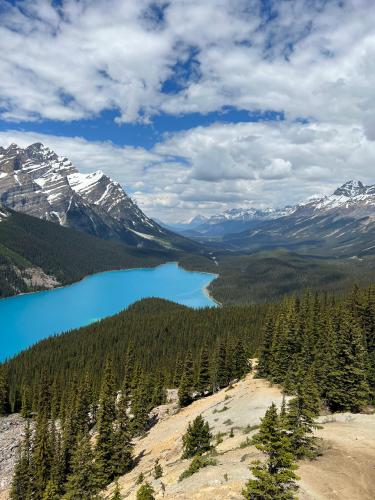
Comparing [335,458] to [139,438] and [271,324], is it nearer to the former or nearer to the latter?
[139,438]

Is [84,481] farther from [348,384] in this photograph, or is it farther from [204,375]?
[204,375]

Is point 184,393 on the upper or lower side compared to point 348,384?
lower

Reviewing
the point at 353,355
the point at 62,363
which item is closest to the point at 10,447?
the point at 62,363

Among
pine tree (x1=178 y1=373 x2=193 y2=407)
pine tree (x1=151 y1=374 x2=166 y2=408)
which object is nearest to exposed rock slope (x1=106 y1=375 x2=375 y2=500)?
pine tree (x1=178 y1=373 x2=193 y2=407)

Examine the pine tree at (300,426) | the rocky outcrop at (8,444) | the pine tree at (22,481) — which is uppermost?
the pine tree at (300,426)

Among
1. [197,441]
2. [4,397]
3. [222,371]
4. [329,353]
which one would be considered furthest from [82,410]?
[329,353]

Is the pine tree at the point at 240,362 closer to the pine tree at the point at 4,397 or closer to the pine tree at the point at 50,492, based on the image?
the pine tree at the point at 50,492

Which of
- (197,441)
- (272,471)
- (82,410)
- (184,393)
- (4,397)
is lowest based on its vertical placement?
(4,397)

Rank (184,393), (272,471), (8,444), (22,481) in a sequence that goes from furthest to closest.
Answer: (8,444) → (184,393) → (22,481) → (272,471)

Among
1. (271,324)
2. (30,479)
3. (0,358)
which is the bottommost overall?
(0,358)

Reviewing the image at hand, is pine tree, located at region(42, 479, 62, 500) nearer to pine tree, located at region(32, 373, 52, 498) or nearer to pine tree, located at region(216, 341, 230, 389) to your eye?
pine tree, located at region(32, 373, 52, 498)

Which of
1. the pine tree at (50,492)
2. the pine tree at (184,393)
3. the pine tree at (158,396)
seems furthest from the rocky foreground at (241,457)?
the pine tree at (158,396)
